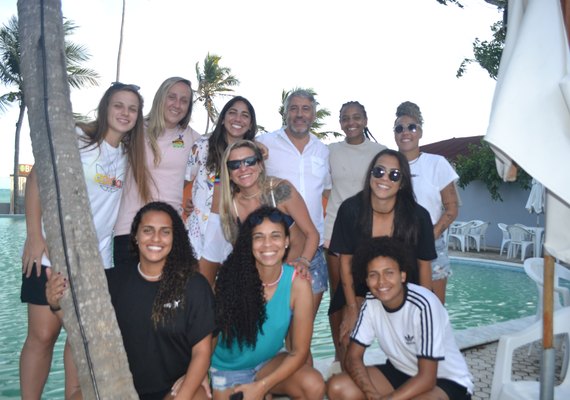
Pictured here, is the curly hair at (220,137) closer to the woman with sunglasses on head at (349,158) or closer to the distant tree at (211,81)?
the woman with sunglasses on head at (349,158)

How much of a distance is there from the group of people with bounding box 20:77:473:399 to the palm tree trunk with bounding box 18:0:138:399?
0.45ft

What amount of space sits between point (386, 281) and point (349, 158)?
1956 mm

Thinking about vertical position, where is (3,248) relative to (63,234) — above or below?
below

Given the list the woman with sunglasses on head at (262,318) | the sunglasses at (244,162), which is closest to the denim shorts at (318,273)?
the woman with sunglasses on head at (262,318)

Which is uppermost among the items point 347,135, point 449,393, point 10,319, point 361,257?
point 347,135

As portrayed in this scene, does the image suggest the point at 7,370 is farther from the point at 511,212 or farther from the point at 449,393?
the point at 511,212

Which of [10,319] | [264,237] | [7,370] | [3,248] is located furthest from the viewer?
[3,248]

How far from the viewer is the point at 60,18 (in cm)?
210

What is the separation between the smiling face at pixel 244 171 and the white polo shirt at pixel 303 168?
28.1 inches

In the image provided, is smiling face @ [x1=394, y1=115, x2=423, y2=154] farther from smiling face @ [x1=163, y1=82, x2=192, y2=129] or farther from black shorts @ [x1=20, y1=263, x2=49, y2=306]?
black shorts @ [x1=20, y1=263, x2=49, y2=306]

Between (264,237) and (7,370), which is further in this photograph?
(7,370)

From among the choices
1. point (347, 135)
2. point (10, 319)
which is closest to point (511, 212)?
point (347, 135)

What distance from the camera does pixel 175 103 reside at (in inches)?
168

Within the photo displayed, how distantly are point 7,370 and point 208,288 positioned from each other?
391 cm
